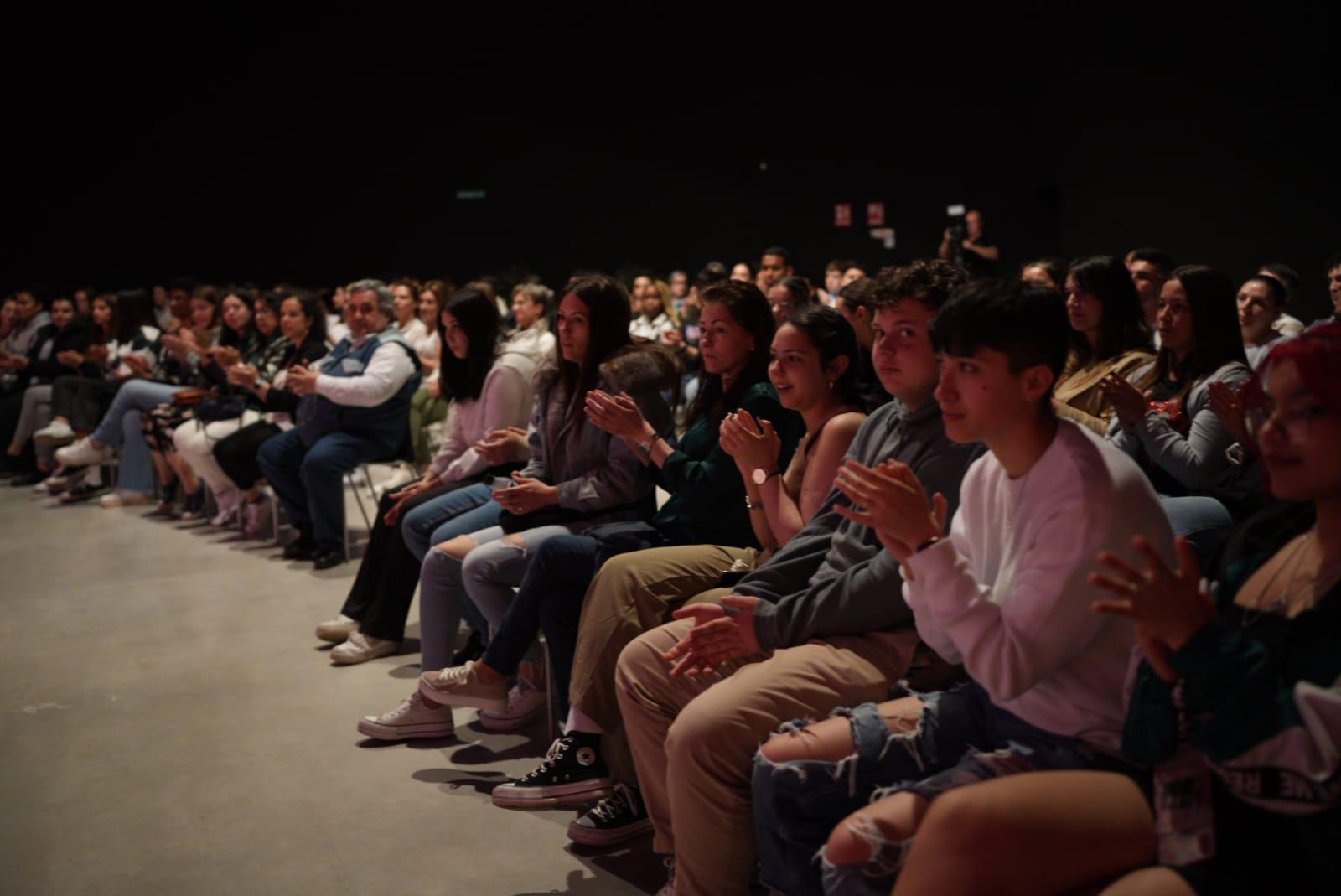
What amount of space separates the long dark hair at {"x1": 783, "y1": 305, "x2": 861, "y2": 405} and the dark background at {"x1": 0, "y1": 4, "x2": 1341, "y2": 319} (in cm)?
908

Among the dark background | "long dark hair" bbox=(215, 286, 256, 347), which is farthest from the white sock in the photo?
the dark background

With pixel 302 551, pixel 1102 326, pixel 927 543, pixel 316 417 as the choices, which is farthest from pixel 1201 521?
pixel 302 551

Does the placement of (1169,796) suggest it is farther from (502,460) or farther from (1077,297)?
(502,460)

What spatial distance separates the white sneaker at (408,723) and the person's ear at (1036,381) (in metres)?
2.10

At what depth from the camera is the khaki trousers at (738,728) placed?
2037 mm

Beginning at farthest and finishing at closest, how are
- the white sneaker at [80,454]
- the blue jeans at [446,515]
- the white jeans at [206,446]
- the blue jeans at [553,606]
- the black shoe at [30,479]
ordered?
the black shoe at [30,479], the white sneaker at [80,454], the white jeans at [206,446], the blue jeans at [446,515], the blue jeans at [553,606]

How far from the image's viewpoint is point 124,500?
23.1 ft

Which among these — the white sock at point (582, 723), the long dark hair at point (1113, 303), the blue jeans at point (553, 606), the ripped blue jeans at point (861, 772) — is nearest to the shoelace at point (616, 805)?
the white sock at point (582, 723)

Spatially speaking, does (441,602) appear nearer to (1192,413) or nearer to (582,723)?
(582,723)

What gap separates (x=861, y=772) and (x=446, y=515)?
88.4 inches

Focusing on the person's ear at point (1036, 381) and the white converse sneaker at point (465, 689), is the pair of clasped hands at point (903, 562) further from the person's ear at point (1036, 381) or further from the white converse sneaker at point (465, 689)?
the white converse sneaker at point (465, 689)

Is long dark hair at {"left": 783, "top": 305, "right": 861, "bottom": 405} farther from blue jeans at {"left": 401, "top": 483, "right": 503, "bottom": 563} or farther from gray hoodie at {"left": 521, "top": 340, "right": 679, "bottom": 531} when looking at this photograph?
blue jeans at {"left": 401, "top": 483, "right": 503, "bottom": 563}

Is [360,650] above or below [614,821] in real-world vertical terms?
below

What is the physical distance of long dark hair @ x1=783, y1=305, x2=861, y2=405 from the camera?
257 centimetres
